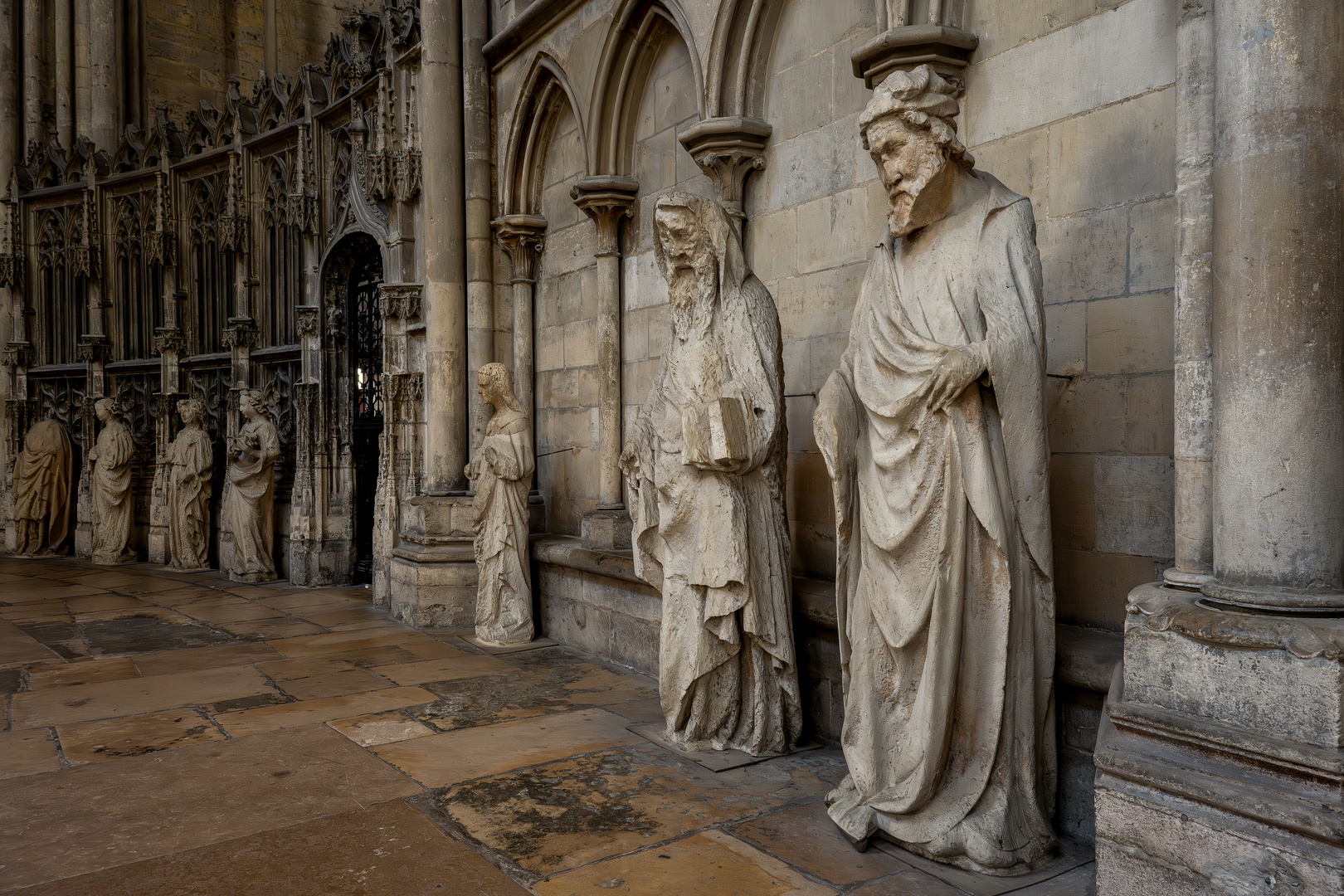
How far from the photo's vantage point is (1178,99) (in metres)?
2.64

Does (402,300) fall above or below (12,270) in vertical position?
below

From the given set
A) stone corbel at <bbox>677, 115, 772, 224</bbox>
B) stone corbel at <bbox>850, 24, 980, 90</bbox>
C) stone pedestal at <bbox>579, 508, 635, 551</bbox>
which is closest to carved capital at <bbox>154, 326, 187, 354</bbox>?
stone pedestal at <bbox>579, 508, 635, 551</bbox>

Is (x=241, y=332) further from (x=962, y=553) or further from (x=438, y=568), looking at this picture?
(x=962, y=553)

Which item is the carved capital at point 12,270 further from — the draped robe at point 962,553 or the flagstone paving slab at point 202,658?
the draped robe at point 962,553

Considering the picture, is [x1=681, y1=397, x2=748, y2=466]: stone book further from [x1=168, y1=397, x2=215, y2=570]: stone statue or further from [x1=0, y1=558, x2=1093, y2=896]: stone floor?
[x1=168, y1=397, x2=215, y2=570]: stone statue

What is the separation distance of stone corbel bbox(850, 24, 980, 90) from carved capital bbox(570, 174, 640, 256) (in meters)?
2.44

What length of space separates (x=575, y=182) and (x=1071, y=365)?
12.1 feet

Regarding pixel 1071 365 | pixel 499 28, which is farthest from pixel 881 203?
pixel 499 28

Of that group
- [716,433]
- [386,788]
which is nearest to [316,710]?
[386,788]

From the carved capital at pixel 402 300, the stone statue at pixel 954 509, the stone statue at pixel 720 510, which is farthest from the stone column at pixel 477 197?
the stone statue at pixel 954 509

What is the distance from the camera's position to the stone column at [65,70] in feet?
41.9

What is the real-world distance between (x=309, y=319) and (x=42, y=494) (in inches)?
205

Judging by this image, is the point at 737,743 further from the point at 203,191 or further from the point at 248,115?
the point at 203,191

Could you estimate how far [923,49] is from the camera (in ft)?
12.1
